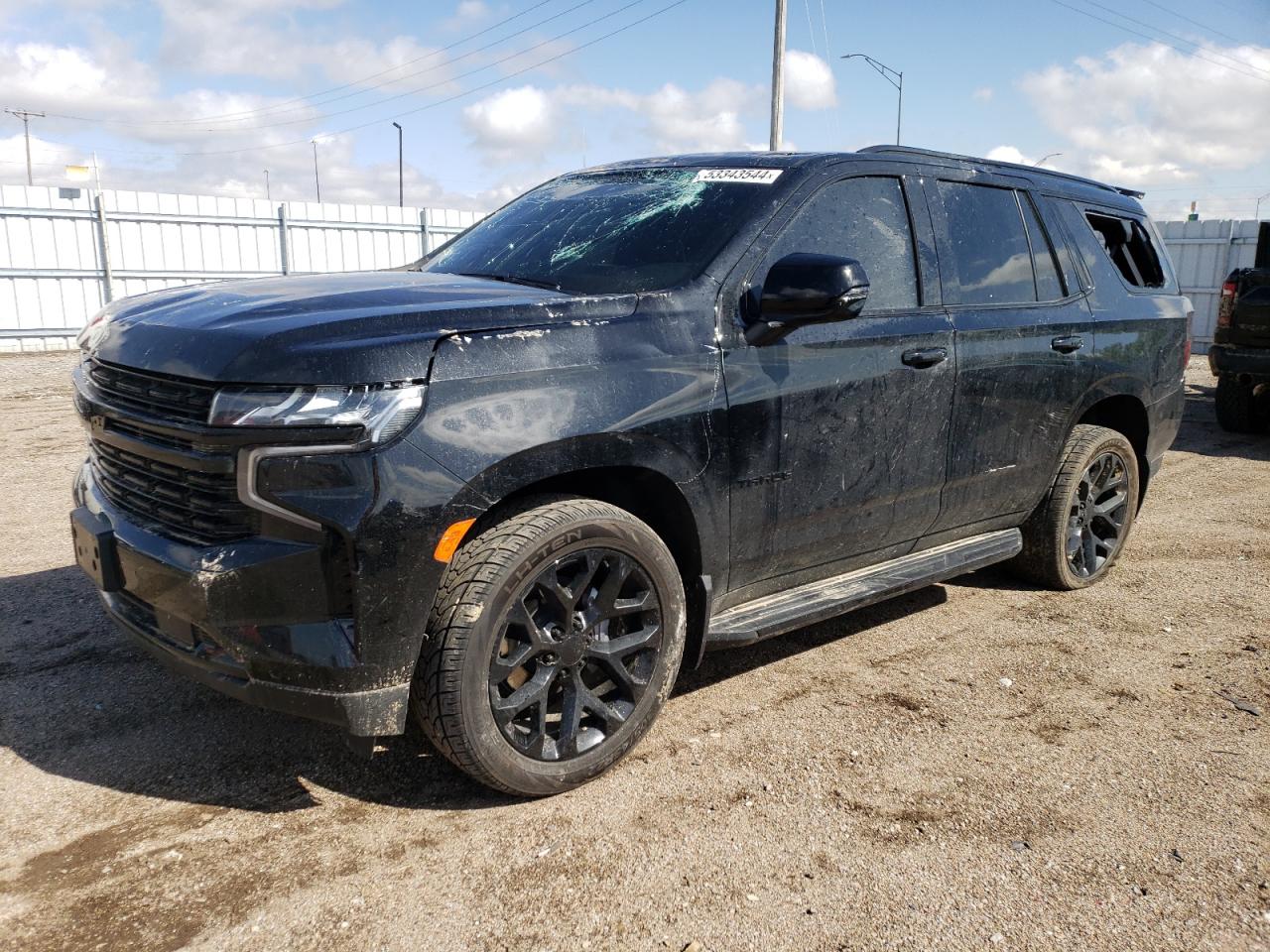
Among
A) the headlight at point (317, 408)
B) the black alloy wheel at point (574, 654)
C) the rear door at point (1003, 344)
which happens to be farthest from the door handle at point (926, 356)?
the headlight at point (317, 408)

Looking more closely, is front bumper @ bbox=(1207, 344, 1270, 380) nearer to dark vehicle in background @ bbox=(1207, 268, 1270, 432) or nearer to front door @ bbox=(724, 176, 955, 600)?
dark vehicle in background @ bbox=(1207, 268, 1270, 432)

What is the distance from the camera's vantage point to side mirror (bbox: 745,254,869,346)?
316 cm

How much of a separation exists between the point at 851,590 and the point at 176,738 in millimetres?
2406

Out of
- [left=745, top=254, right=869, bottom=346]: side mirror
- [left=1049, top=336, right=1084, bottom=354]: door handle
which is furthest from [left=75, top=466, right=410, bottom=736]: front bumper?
[left=1049, top=336, right=1084, bottom=354]: door handle

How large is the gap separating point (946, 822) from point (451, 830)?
4.65 feet

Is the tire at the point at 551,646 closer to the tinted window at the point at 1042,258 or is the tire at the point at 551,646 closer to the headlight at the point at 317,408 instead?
the headlight at the point at 317,408

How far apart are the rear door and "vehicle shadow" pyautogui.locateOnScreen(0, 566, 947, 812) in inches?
45.5

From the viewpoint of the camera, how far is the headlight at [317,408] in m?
2.51

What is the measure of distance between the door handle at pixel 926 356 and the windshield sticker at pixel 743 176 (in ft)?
2.67

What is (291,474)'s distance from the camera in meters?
2.49

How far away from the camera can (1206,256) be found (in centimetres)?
1838

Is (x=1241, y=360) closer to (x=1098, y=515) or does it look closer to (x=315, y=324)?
(x=1098, y=515)

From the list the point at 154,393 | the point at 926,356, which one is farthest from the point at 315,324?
the point at 926,356

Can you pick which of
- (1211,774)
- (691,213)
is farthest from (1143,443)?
(691,213)
